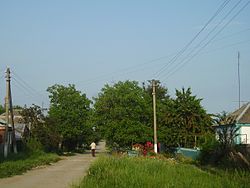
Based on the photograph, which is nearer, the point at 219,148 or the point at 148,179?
the point at 148,179

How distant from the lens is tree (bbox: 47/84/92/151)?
69.8m

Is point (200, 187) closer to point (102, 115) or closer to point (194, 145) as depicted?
point (194, 145)

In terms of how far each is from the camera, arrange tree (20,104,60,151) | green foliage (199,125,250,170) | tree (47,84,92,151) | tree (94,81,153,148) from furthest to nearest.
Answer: tree (47,84,92,151) → tree (20,104,60,151) → tree (94,81,153,148) → green foliage (199,125,250,170)

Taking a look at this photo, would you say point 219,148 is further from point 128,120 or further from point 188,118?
point 128,120

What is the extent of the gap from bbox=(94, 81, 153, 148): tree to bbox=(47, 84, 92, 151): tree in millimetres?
16144

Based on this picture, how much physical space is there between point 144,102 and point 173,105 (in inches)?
483

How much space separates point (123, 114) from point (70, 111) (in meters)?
21.2

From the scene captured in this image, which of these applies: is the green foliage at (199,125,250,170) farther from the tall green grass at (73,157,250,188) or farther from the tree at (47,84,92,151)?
the tree at (47,84,92,151)

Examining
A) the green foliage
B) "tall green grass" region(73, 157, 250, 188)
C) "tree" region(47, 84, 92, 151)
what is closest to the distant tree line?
"tree" region(47, 84, 92, 151)

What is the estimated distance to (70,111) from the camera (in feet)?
232

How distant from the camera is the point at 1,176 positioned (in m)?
24.3

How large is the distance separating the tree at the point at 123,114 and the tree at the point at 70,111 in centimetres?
1614

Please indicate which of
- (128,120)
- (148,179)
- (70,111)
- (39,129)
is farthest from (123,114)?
(148,179)

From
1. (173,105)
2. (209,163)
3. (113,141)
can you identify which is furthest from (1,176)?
(113,141)
